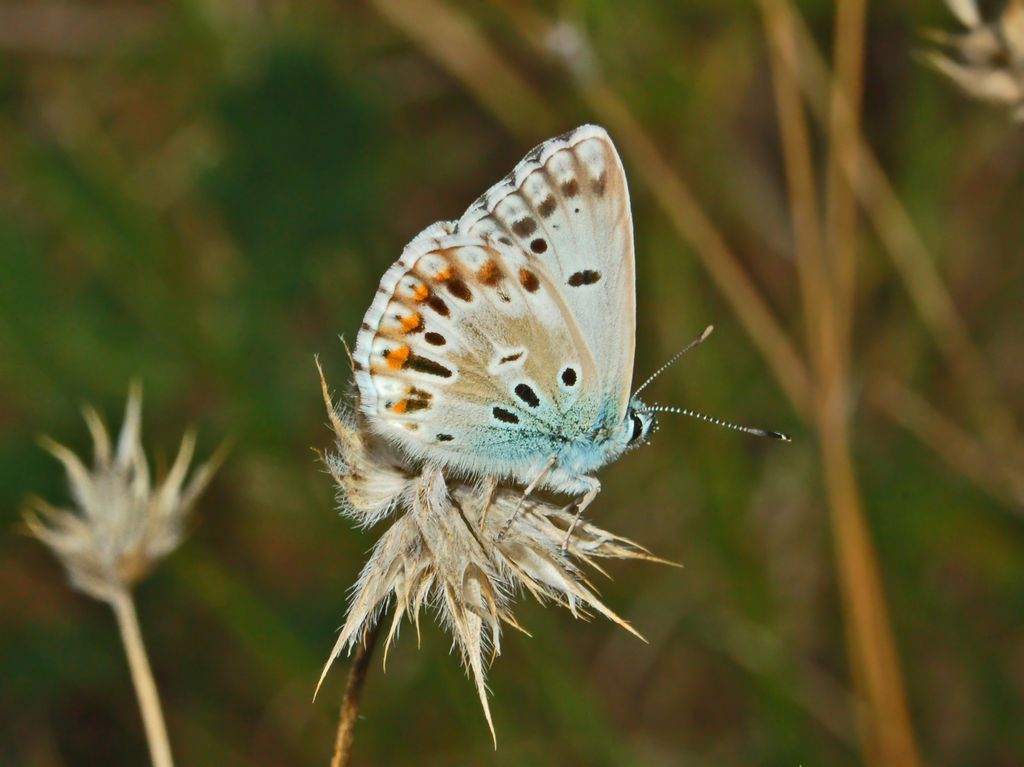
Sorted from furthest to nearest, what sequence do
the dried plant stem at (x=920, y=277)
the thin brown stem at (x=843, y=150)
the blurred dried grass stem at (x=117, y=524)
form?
the dried plant stem at (x=920, y=277) < the thin brown stem at (x=843, y=150) < the blurred dried grass stem at (x=117, y=524)

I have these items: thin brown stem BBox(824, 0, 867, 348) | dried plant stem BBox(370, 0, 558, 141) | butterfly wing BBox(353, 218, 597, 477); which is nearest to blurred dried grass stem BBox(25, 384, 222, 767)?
butterfly wing BBox(353, 218, 597, 477)

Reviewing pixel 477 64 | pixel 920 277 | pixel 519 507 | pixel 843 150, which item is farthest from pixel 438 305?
pixel 477 64

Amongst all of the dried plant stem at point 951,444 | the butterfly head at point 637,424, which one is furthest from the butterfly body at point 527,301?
the dried plant stem at point 951,444

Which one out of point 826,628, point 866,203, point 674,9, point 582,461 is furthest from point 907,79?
point 582,461

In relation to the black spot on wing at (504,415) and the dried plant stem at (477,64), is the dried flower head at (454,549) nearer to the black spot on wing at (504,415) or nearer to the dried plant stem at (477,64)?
the black spot on wing at (504,415)

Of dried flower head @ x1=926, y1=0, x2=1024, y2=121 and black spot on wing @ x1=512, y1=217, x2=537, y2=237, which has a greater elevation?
black spot on wing @ x1=512, y1=217, x2=537, y2=237

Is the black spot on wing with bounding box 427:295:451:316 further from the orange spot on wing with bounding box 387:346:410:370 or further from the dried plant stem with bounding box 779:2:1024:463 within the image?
the dried plant stem with bounding box 779:2:1024:463

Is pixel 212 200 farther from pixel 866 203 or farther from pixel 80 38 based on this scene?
pixel 866 203
